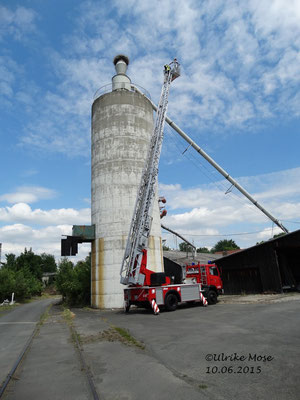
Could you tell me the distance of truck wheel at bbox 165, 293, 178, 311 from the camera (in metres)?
17.6

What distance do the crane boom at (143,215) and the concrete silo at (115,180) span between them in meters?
4.27

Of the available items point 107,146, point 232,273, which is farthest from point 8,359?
point 232,273

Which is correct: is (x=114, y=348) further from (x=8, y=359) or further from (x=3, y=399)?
(x=3, y=399)

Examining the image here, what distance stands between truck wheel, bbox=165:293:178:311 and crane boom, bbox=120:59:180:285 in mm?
2003

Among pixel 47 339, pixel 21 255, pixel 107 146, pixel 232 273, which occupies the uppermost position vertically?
pixel 107 146

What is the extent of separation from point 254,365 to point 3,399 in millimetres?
5114

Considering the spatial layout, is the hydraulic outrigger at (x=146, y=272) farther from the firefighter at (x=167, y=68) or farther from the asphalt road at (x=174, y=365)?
the firefighter at (x=167, y=68)

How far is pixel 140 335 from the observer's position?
34.4 ft

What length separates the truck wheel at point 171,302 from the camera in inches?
695

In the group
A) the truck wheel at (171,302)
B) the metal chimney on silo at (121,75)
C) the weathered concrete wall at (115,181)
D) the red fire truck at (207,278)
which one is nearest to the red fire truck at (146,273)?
the truck wheel at (171,302)

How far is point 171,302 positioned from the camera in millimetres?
17906

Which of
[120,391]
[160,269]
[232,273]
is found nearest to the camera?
[120,391]

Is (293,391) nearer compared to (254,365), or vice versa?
(293,391)

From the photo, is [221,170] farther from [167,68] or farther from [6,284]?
[6,284]
